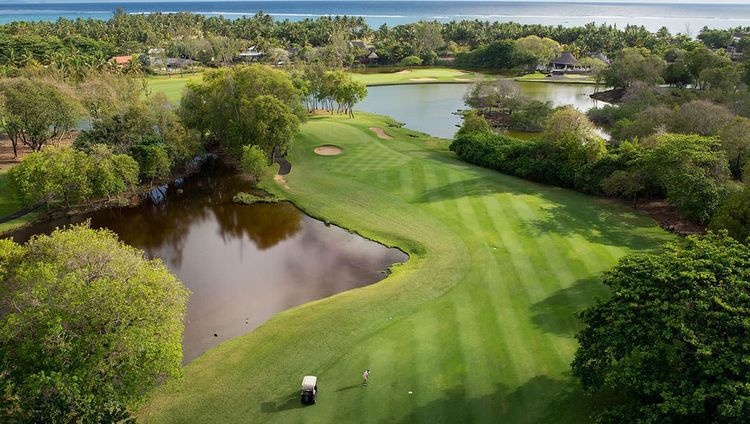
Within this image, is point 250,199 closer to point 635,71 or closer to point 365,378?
point 365,378

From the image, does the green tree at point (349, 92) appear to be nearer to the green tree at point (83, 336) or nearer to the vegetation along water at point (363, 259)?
the vegetation along water at point (363, 259)

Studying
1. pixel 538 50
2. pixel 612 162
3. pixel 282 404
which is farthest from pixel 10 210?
pixel 538 50

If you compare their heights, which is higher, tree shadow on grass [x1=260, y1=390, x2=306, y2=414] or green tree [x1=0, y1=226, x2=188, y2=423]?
green tree [x1=0, y1=226, x2=188, y2=423]

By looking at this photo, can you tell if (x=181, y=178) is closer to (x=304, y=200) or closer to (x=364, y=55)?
(x=304, y=200)

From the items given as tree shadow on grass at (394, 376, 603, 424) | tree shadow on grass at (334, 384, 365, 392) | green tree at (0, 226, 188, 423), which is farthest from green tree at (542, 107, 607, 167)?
green tree at (0, 226, 188, 423)

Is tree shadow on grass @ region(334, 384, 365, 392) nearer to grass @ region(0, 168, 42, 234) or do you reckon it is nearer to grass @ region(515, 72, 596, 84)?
grass @ region(0, 168, 42, 234)

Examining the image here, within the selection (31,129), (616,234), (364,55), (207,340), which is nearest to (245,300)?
(207,340)
